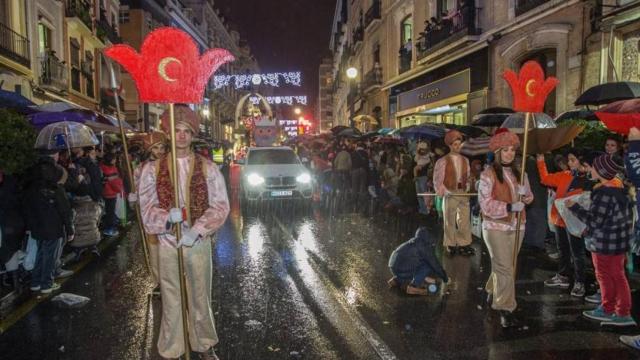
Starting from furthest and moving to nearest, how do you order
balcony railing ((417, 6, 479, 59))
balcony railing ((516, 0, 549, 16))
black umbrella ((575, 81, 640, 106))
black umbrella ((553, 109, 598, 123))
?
balcony railing ((417, 6, 479, 59)), balcony railing ((516, 0, 549, 16)), black umbrella ((553, 109, 598, 123)), black umbrella ((575, 81, 640, 106))

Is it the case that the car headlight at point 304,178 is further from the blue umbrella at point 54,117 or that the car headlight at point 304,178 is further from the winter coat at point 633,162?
the winter coat at point 633,162

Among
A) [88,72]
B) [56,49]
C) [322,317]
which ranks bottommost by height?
[322,317]

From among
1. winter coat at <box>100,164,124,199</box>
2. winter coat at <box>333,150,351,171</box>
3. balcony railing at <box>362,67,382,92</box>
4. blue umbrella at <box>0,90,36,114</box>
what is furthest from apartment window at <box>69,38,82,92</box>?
blue umbrella at <box>0,90,36,114</box>

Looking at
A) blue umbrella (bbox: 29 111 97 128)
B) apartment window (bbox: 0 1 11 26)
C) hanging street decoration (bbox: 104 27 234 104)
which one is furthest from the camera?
apartment window (bbox: 0 1 11 26)

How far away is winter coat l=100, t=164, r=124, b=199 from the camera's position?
1034cm

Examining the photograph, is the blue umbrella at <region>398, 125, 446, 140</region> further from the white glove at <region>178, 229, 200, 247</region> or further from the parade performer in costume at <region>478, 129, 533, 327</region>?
the white glove at <region>178, 229, 200, 247</region>

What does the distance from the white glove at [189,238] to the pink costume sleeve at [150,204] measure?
0.67 feet

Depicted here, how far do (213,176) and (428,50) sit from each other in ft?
62.1

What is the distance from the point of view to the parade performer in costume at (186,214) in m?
3.92

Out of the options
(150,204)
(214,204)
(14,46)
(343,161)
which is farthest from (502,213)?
(14,46)

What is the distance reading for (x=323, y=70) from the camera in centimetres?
11281

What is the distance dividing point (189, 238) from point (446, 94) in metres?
18.8

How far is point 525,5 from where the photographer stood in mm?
15508

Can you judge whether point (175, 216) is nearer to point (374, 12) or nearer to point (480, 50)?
point (480, 50)
